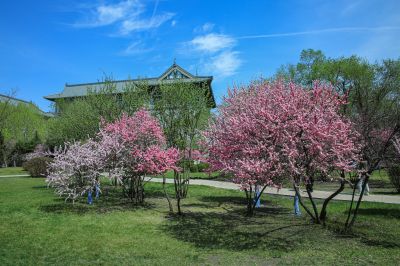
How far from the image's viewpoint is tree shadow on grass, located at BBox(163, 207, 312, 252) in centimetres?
856

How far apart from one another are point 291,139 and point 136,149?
6.60m

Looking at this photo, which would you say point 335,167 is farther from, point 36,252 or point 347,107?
point 36,252

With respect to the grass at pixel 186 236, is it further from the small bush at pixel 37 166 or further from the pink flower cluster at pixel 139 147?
the small bush at pixel 37 166

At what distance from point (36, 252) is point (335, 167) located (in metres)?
7.58

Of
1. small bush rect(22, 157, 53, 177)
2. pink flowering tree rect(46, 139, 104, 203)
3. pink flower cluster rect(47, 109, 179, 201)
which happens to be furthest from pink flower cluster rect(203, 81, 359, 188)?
small bush rect(22, 157, 53, 177)

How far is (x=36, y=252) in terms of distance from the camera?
754cm

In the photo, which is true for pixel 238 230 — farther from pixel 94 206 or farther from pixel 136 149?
pixel 94 206

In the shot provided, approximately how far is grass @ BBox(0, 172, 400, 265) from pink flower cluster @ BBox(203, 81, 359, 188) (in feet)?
5.64

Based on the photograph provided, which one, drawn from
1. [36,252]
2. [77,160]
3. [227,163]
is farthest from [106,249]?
[77,160]

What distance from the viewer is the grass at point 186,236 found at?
7305 mm

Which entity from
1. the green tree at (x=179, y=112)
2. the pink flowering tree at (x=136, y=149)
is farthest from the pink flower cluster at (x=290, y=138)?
the green tree at (x=179, y=112)

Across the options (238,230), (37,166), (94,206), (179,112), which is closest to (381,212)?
(238,230)

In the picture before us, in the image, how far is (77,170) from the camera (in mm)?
12305

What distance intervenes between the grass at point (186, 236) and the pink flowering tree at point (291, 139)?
1.63 meters
